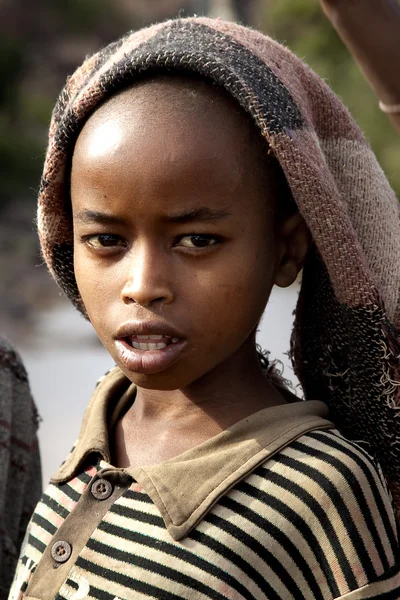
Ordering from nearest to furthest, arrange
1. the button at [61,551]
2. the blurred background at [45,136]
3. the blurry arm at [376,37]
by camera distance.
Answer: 1. the button at [61,551]
2. the blurry arm at [376,37]
3. the blurred background at [45,136]

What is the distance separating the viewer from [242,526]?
1.47 meters

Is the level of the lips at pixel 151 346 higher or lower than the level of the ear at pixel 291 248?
lower

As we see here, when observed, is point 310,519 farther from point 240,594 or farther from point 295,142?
point 295,142

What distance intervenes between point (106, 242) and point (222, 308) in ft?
0.71

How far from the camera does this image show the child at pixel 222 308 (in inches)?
57.3

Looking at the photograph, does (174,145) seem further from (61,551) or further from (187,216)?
(61,551)

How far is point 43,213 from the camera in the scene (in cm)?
172

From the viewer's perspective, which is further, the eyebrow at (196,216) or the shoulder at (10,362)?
the shoulder at (10,362)

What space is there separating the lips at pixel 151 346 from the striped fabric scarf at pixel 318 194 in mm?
275

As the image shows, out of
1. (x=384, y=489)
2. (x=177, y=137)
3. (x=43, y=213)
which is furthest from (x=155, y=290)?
(x=384, y=489)

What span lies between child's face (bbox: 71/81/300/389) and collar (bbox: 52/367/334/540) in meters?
0.12

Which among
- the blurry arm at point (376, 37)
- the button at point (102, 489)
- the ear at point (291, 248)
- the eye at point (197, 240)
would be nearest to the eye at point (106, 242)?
the eye at point (197, 240)

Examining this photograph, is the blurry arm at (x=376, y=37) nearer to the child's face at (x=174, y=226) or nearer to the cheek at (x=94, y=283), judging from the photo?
the child's face at (x=174, y=226)

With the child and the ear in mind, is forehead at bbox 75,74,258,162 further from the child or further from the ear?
the ear
